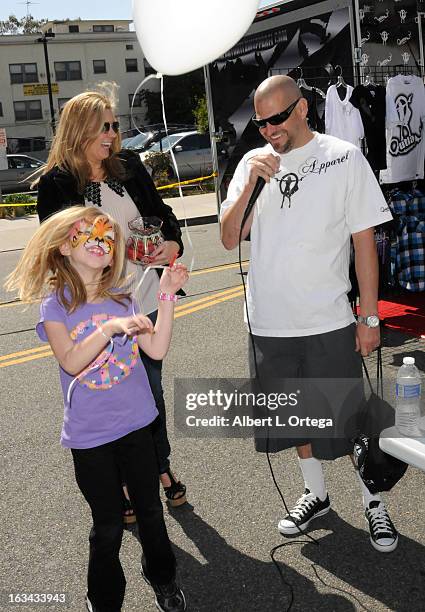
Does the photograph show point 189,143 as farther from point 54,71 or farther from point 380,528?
point 54,71

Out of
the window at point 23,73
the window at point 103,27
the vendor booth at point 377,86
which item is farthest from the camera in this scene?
the window at point 103,27

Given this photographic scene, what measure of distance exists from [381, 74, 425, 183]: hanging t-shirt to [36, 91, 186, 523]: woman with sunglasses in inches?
135

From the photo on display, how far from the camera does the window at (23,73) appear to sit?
45656 mm


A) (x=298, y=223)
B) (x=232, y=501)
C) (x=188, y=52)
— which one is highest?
(x=188, y=52)

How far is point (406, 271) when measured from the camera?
19.4ft

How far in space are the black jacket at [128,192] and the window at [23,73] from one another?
151 feet

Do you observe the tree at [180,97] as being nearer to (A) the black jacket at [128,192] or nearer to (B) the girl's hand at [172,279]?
(A) the black jacket at [128,192]

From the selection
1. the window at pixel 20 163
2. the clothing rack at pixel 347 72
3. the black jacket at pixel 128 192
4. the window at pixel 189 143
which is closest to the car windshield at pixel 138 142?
the window at pixel 189 143

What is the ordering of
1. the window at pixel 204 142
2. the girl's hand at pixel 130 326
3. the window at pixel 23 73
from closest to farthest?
1. the girl's hand at pixel 130 326
2. the window at pixel 204 142
3. the window at pixel 23 73

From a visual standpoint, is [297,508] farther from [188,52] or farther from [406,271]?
[406,271]

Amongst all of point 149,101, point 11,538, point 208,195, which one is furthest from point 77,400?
point 149,101

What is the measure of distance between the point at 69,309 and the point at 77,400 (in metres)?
0.34

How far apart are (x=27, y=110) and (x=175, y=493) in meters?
46.3

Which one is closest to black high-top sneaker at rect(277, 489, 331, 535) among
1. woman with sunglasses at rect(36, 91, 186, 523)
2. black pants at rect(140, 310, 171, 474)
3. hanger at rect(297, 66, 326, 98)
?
black pants at rect(140, 310, 171, 474)
